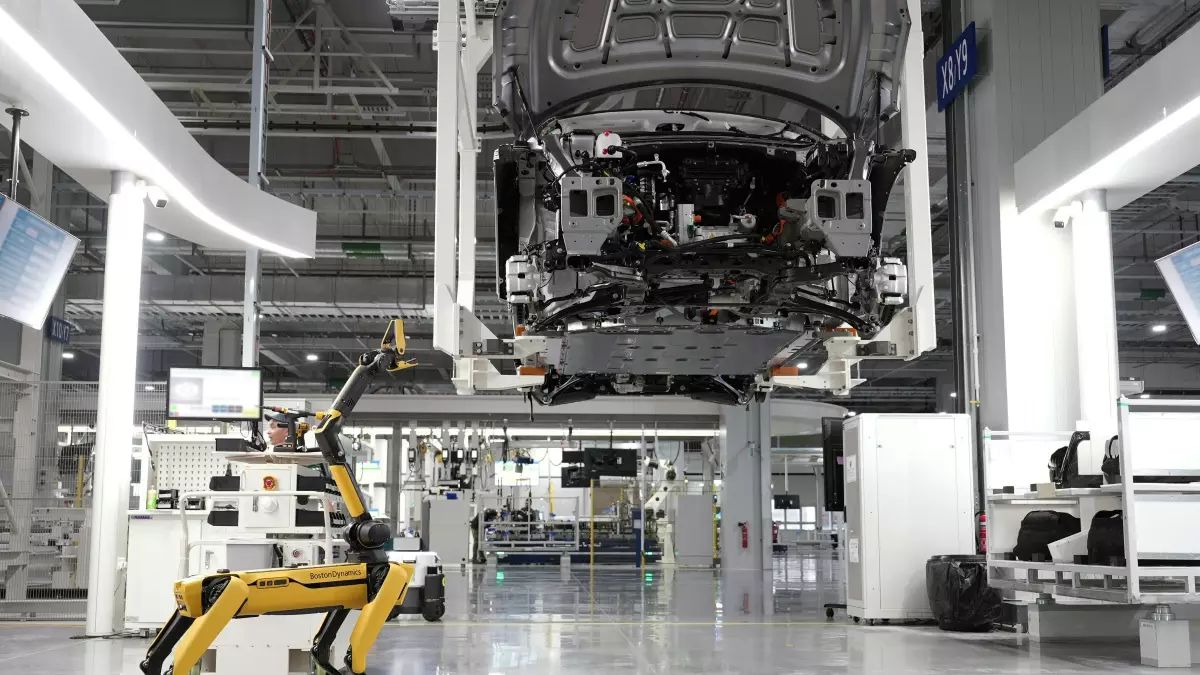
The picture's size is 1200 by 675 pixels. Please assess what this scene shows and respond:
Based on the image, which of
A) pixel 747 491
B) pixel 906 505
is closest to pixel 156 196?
pixel 906 505

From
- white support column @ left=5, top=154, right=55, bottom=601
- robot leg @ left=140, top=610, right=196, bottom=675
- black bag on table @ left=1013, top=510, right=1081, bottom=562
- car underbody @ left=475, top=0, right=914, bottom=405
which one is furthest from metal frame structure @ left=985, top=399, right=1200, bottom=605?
white support column @ left=5, top=154, right=55, bottom=601

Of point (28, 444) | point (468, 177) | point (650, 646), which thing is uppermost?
point (468, 177)

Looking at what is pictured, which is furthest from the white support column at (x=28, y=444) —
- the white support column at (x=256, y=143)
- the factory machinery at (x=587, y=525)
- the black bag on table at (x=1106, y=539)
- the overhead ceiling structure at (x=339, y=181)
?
the factory machinery at (x=587, y=525)

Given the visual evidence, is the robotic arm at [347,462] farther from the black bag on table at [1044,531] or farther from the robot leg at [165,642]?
the black bag on table at [1044,531]

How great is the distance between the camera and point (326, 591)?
4250 millimetres

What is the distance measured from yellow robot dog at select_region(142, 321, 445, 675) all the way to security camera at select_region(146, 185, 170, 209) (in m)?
3.58

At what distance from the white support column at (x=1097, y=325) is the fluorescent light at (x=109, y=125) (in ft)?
20.4

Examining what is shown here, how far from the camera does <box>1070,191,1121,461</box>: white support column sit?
7.34m

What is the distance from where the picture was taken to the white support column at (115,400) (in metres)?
7.06

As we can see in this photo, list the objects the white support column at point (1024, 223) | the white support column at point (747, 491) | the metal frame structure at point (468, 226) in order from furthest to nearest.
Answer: the white support column at point (747, 491)
the white support column at point (1024, 223)
the metal frame structure at point (468, 226)

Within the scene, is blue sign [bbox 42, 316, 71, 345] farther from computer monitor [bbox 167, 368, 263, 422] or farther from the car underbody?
the car underbody

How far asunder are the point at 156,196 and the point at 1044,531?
6325 mm

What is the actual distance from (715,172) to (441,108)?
1256mm

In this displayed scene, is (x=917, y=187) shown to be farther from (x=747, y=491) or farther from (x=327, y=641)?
(x=747, y=491)
